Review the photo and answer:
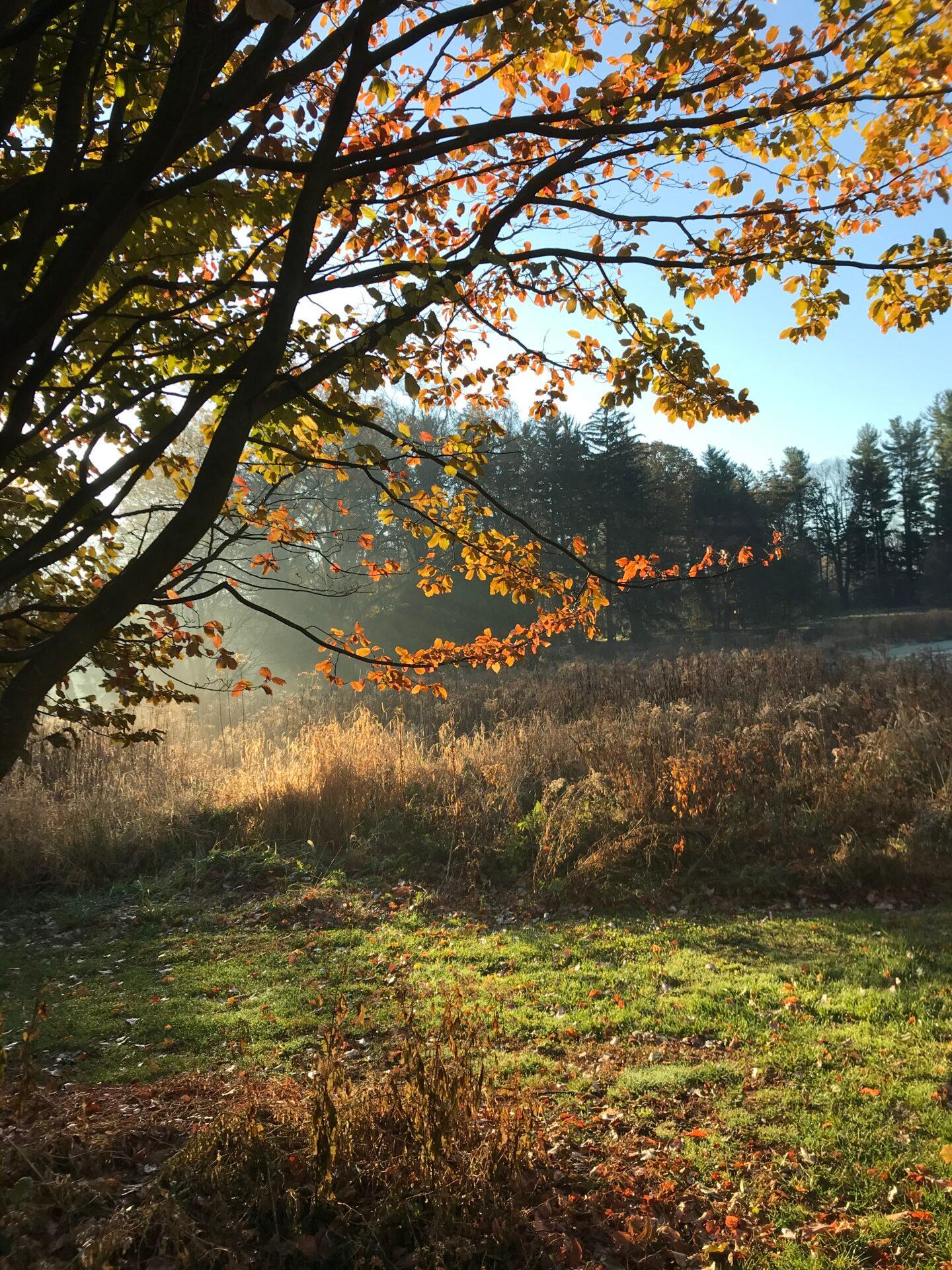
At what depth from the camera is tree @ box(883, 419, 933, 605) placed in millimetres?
47781

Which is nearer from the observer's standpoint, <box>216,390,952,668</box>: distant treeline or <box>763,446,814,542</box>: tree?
<box>216,390,952,668</box>: distant treeline

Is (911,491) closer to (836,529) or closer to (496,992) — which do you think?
(836,529)

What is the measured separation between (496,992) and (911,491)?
5262 centimetres

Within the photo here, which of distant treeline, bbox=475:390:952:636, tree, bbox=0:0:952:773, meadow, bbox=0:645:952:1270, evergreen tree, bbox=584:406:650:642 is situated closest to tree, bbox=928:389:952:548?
distant treeline, bbox=475:390:952:636

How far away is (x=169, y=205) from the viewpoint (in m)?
3.42

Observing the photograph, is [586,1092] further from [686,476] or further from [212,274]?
[686,476]

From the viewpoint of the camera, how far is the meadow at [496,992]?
2693mm

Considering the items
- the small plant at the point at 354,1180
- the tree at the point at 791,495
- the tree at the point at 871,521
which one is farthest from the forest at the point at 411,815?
the tree at the point at 871,521

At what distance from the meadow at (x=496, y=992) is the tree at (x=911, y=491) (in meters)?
41.2

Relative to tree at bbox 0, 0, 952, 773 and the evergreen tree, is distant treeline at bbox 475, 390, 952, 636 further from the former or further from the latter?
tree at bbox 0, 0, 952, 773

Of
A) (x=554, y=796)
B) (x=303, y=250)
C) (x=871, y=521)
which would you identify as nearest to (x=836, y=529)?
(x=871, y=521)

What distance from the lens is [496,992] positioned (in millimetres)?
5113

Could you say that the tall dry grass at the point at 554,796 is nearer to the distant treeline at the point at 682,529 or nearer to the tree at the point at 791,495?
the distant treeline at the point at 682,529

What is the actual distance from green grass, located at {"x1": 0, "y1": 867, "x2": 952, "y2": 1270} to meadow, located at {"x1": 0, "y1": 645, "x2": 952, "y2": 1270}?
0.02m
